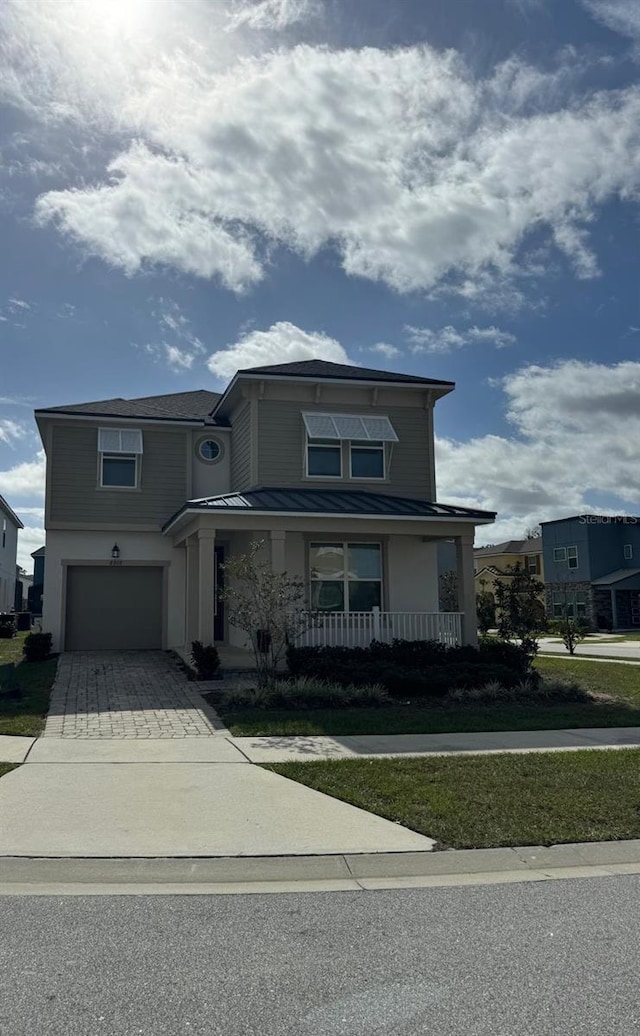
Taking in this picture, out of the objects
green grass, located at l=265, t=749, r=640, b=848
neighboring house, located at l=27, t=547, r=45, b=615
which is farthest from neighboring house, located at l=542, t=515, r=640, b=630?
green grass, located at l=265, t=749, r=640, b=848

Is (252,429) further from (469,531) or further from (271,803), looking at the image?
(271,803)

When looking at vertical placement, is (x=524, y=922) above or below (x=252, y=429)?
below

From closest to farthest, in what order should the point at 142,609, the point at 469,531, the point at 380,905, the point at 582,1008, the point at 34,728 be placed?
the point at 582,1008 → the point at 380,905 → the point at 34,728 → the point at 469,531 → the point at 142,609

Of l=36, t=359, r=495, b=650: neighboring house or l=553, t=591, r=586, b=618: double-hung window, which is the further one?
l=553, t=591, r=586, b=618: double-hung window

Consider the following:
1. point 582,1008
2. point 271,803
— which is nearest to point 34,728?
point 271,803

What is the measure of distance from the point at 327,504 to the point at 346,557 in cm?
186

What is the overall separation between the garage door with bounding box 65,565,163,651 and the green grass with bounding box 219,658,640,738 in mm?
9246

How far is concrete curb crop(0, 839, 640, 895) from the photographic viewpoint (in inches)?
199

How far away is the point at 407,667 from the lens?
14.6m

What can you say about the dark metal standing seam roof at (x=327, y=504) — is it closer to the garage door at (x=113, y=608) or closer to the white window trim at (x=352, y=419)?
the white window trim at (x=352, y=419)

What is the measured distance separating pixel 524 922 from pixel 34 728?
745 cm

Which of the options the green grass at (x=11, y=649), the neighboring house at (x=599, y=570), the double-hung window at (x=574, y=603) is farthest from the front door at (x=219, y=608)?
the double-hung window at (x=574, y=603)

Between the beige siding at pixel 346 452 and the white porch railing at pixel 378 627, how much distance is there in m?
3.24

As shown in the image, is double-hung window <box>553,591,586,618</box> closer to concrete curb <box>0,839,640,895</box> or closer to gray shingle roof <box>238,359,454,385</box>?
gray shingle roof <box>238,359,454,385</box>
